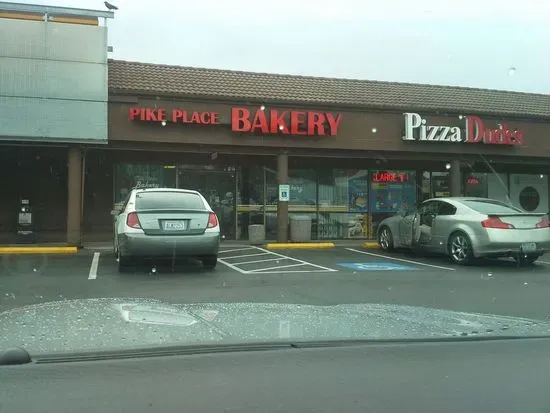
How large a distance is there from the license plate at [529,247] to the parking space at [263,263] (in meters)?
4.01

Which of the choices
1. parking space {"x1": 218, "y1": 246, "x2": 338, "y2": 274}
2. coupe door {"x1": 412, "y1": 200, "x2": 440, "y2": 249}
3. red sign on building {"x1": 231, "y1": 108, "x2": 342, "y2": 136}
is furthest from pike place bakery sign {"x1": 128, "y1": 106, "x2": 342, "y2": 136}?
coupe door {"x1": 412, "y1": 200, "x2": 440, "y2": 249}

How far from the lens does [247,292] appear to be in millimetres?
8812

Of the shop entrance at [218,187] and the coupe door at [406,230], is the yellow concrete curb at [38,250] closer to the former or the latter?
the shop entrance at [218,187]

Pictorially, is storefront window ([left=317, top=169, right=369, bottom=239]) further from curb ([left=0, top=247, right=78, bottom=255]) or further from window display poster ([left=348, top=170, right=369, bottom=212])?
curb ([left=0, top=247, right=78, bottom=255])

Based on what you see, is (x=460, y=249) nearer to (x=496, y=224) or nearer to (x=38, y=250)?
(x=496, y=224)

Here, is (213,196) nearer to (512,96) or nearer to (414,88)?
(414,88)

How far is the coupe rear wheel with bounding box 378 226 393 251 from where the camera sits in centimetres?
1582

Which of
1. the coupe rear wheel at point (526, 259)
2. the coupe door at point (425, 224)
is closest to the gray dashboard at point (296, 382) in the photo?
the coupe rear wheel at point (526, 259)

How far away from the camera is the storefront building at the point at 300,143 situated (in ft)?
55.4

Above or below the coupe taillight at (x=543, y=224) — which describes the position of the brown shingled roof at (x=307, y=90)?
above

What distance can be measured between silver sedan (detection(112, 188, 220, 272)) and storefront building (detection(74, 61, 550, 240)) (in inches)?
242

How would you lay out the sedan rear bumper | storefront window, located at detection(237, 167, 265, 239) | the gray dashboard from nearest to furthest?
1. the gray dashboard
2. the sedan rear bumper
3. storefront window, located at detection(237, 167, 265, 239)

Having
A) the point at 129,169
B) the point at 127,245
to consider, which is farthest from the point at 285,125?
the point at 127,245

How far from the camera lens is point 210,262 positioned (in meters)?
11.6
